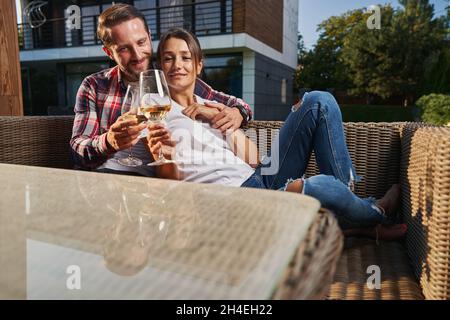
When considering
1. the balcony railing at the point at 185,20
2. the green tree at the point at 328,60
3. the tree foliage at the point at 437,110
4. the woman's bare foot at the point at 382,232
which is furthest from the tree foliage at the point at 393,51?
the woman's bare foot at the point at 382,232

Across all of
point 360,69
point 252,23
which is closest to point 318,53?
point 360,69

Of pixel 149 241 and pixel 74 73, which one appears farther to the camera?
pixel 74 73

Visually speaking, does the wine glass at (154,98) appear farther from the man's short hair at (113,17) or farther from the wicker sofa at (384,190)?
the wicker sofa at (384,190)

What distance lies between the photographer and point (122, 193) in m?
0.67

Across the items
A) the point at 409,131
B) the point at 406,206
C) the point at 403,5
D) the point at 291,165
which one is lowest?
the point at 406,206

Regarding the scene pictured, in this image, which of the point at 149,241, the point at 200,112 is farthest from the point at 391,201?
the point at 149,241

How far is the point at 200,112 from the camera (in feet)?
5.12

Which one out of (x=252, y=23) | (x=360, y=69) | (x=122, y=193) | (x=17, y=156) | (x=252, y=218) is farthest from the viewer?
(x=360, y=69)

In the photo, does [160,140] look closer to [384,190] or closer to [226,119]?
[226,119]

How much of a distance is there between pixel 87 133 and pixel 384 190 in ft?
4.33

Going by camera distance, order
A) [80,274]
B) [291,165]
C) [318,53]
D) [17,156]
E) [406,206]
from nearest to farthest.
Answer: [80,274] → [406,206] → [291,165] → [17,156] → [318,53]

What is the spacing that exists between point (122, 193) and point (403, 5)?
72.7ft

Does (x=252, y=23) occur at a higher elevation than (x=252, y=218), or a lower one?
higher
